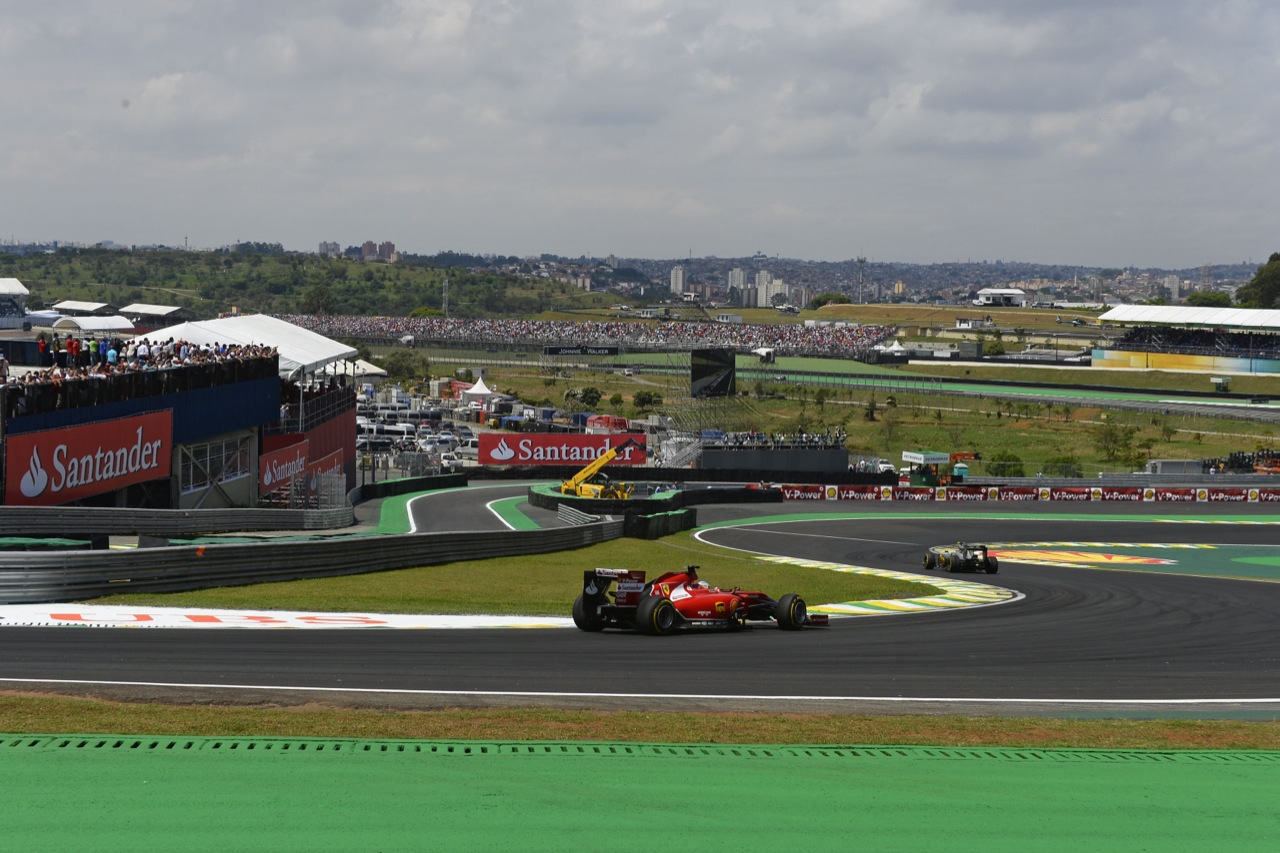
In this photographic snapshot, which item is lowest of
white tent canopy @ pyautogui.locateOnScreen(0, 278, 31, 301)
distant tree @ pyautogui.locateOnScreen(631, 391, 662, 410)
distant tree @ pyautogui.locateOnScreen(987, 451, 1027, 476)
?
distant tree @ pyautogui.locateOnScreen(987, 451, 1027, 476)

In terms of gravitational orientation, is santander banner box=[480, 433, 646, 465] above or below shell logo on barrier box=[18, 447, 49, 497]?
below

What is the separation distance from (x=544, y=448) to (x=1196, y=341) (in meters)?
85.1

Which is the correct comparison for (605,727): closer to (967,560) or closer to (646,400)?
(967,560)

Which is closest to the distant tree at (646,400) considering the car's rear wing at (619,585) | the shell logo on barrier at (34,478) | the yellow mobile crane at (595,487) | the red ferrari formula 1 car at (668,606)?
the yellow mobile crane at (595,487)

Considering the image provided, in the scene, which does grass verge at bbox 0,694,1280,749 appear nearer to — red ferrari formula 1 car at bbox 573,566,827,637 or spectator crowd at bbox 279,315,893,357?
red ferrari formula 1 car at bbox 573,566,827,637

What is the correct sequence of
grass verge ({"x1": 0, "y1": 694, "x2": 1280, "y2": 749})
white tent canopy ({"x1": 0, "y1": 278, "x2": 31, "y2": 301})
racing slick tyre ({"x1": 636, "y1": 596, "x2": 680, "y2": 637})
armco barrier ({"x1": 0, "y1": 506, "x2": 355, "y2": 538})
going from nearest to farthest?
grass verge ({"x1": 0, "y1": 694, "x2": 1280, "y2": 749}) → racing slick tyre ({"x1": 636, "y1": 596, "x2": 680, "y2": 637}) → armco barrier ({"x1": 0, "y1": 506, "x2": 355, "y2": 538}) → white tent canopy ({"x1": 0, "y1": 278, "x2": 31, "y2": 301})

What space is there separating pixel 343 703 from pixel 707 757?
13.2 ft

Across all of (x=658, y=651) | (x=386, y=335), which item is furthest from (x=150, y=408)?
(x=386, y=335)

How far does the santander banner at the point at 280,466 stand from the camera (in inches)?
1521

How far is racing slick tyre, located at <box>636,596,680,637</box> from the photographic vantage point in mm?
18391

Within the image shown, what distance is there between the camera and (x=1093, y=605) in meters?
25.4

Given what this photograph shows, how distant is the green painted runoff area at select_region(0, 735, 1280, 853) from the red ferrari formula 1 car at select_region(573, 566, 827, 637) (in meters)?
7.52

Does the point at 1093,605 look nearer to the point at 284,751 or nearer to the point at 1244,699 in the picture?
the point at 1244,699

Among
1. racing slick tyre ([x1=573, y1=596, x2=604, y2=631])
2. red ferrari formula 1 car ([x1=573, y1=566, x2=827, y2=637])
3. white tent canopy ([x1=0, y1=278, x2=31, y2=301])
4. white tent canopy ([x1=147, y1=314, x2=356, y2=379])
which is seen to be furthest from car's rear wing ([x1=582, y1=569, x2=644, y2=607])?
white tent canopy ([x1=0, y1=278, x2=31, y2=301])
